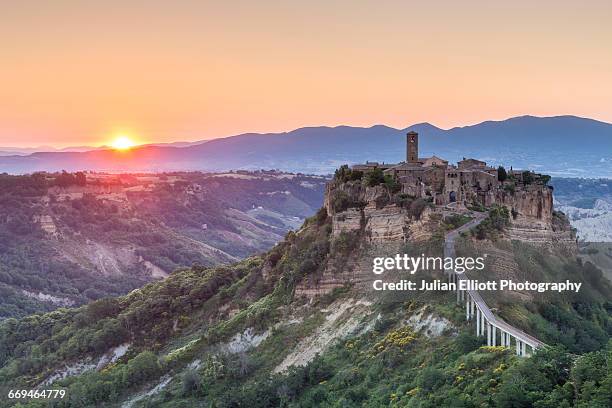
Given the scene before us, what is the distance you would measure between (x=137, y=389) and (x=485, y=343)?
23.0 m

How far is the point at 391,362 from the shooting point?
31.4 metres

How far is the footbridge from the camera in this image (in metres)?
25.6

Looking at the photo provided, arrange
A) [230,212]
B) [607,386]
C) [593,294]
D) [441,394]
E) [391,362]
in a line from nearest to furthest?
[607,386]
[441,394]
[391,362]
[593,294]
[230,212]

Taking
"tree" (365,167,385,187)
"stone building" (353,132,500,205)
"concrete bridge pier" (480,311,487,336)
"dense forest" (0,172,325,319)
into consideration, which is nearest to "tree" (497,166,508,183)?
"stone building" (353,132,500,205)

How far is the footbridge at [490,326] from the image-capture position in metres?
25.6

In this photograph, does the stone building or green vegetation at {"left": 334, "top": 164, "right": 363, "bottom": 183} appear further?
green vegetation at {"left": 334, "top": 164, "right": 363, "bottom": 183}

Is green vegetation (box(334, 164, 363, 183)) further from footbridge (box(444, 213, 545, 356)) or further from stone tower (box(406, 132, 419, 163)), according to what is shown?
footbridge (box(444, 213, 545, 356))

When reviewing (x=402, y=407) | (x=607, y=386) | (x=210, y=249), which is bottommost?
(x=210, y=249)

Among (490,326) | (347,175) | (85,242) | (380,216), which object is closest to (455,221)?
(380,216)

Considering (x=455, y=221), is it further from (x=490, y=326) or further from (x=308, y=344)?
(x=490, y=326)

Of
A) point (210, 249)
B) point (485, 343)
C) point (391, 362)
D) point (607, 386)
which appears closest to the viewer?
point (607, 386)

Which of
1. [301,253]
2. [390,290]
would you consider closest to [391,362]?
[390,290]

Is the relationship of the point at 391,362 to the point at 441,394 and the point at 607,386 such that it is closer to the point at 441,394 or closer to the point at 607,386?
the point at 441,394

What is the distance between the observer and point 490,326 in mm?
27984
